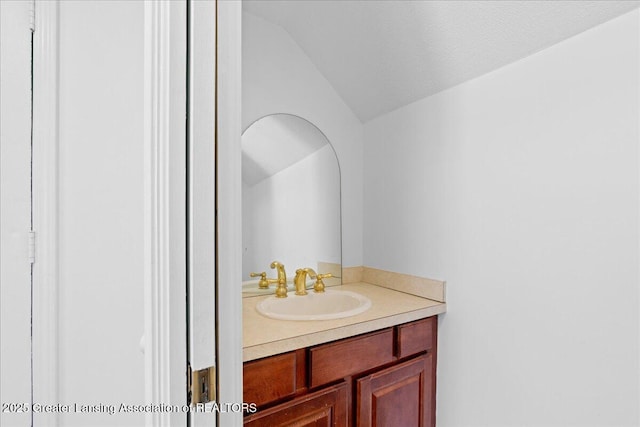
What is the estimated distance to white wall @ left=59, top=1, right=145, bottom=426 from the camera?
110 cm

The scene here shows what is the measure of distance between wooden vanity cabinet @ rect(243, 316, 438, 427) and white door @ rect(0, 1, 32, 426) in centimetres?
73

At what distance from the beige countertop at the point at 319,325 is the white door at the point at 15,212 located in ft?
2.29

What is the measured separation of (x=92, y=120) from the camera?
3.71 ft

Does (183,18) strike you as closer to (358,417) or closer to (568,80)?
(568,80)

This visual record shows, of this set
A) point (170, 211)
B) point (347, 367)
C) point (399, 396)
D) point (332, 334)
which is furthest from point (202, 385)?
point (399, 396)

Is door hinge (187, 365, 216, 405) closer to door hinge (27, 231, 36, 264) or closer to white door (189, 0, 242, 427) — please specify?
white door (189, 0, 242, 427)

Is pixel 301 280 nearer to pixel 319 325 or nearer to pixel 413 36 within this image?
pixel 319 325

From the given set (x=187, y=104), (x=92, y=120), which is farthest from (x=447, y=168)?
(x=92, y=120)

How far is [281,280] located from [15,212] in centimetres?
104

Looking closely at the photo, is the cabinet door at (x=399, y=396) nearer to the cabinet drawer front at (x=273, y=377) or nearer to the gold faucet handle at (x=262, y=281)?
the cabinet drawer front at (x=273, y=377)

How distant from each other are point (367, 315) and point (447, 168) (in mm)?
729

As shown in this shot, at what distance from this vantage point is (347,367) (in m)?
1.26

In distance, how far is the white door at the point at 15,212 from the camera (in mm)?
1074

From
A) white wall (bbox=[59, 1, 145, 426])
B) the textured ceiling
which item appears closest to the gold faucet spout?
white wall (bbox=[59, 1, 145, 426])
